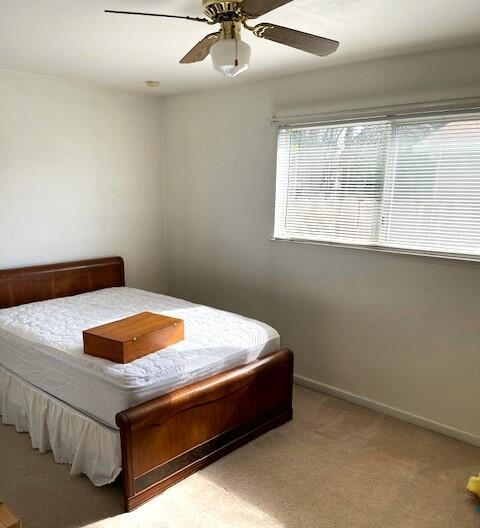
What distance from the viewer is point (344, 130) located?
3.04 m

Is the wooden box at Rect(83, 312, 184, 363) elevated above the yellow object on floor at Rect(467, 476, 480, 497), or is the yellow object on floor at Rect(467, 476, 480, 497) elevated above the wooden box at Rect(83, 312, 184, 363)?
the wooden box at Rect(83, 312, 184, 363)

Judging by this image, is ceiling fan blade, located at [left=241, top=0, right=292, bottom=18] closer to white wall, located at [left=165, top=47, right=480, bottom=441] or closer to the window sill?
white wall, located at [left=165, top=47, right=480, bottom=441]

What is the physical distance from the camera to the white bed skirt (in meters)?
Answer: 2.18

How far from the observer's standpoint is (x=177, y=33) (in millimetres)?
2354

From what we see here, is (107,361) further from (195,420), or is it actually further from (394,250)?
(394,250)

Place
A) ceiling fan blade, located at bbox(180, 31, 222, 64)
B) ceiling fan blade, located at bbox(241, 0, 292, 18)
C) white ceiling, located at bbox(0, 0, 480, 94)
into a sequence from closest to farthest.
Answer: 1. ceiling fan blade, located at bbox(241, 0, 292, 18)
2. ceiling fan blade, located at bbox(180, 31, 222, 64)
3. white ceiling, located at bbox(0, 0, 480, 94)

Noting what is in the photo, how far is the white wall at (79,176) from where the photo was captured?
133 inches

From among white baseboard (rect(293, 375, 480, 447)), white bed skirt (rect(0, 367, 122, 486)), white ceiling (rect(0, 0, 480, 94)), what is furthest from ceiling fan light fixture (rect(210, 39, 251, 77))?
white baseboard (rect(293, 375, 480, 447))

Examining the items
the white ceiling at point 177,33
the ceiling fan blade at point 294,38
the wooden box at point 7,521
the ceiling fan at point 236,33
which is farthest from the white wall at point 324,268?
the wooden box at point 7,521

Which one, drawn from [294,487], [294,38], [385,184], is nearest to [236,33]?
[294,38]

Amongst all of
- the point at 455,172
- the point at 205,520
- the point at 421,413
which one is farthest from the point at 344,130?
the point at 205,520

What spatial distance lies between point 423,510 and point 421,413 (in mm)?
849

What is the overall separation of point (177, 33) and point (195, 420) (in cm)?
210

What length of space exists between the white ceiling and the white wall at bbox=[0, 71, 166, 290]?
35 centimetres
